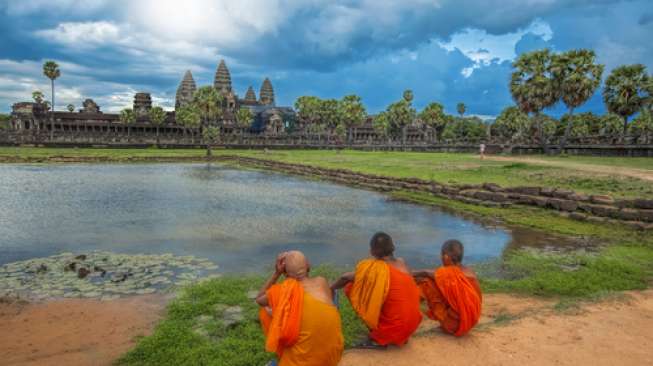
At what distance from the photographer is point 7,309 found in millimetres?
6156

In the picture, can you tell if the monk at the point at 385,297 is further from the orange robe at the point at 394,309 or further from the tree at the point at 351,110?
the tree at the point at 351,110

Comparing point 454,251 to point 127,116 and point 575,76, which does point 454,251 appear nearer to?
point 575,76

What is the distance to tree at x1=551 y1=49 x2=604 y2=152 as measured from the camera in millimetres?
43281

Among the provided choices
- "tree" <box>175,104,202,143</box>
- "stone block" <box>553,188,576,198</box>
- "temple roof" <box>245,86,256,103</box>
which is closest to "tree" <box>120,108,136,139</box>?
"tree" <box>175,104,202,143</box>

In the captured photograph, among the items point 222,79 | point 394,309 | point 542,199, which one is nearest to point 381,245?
point 394,309

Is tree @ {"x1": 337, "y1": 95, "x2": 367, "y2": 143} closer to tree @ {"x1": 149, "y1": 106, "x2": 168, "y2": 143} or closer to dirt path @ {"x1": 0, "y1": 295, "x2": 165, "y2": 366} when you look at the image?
tree @ {"x1": 149, "y1": 106, "x2": 168, "y2": 143}

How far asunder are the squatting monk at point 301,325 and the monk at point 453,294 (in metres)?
1.58

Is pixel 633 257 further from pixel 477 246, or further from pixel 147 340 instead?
pixel 147 340

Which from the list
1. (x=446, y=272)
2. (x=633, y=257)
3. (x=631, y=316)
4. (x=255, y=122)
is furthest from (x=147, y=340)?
(x=255, y=122)

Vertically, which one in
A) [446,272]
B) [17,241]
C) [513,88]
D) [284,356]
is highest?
[513,88]

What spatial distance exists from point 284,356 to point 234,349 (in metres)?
1.21

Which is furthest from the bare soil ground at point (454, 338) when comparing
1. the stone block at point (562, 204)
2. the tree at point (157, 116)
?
the tree at point (157, 116)

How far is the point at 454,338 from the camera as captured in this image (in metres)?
4.90

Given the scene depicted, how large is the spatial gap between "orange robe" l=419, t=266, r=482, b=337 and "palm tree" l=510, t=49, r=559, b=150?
46.4 m
